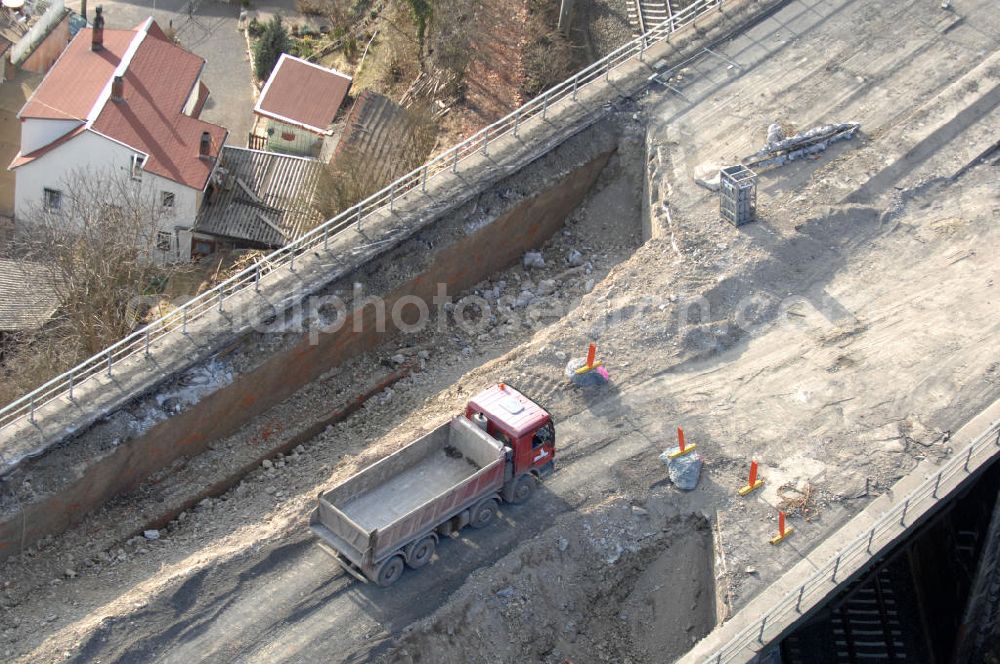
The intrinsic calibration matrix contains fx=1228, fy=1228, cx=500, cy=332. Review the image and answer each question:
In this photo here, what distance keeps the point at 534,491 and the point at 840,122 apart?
1397cm

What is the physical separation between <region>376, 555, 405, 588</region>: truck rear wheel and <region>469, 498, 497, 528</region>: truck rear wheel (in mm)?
1596

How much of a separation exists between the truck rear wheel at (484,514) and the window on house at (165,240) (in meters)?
19.8

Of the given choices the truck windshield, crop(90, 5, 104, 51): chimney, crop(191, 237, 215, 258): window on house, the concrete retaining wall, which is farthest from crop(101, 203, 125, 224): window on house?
the truck windshield

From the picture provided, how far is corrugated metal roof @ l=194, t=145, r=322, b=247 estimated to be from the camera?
38.3 meters

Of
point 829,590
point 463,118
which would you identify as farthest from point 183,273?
point 829,590

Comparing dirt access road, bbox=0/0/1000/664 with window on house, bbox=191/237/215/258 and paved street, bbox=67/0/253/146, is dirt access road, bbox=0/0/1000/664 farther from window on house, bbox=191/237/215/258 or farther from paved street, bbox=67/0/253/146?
paved street, bbox=67/0/253/146

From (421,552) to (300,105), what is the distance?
24.3 meters

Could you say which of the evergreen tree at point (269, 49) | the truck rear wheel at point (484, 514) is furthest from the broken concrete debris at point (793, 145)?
the evergreen tree at point (269, 49)

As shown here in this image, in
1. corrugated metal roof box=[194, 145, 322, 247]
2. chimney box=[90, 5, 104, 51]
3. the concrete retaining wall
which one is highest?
chimney box=[90, 5, 104, 51]

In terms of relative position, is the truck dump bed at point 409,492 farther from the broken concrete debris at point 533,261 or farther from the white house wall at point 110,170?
the white house wall at point 110,170

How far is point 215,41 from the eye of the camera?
49.0 metres

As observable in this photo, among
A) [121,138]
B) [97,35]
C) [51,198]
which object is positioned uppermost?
[97,35]

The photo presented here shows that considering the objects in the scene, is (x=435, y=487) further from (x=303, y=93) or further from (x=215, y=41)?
(x=215, y=41)

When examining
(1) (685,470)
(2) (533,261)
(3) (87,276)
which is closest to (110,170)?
(3) (87,276)
